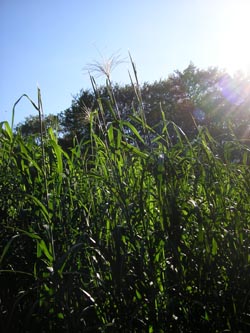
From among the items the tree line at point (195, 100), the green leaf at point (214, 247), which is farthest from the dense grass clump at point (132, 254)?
the tree line at point (195, 100)

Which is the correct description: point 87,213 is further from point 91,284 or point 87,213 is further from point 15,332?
point 15,332

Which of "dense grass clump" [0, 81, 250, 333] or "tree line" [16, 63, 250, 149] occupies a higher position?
"tree line" [16, 63, 250, 149]

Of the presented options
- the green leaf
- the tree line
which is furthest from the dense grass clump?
the tree line

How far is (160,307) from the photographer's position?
4.93 ft

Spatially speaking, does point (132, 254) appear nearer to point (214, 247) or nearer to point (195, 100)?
point (214, 247)

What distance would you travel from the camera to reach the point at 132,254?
1573 millimetres

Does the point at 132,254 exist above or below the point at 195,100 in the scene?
below

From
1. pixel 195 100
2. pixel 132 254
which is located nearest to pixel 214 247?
pixel 132 254

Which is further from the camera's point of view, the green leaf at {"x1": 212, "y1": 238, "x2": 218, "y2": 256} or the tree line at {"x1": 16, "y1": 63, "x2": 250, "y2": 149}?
the tree line at {"x1": 16, "y1": 63, "x2": 250, "y2": 149}

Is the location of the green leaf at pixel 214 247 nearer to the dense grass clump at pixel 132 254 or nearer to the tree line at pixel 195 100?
the dense grass clump at pixel 132 254

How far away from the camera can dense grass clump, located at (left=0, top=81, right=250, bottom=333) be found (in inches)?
58.0

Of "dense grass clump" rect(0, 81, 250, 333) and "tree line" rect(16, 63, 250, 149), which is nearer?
"dense grass clump" rect(0, 81, 250, 333)

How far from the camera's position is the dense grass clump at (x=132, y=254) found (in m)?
1.47

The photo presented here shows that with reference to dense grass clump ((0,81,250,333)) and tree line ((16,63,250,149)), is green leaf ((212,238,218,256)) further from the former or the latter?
tree line ((16,63,250,149))
